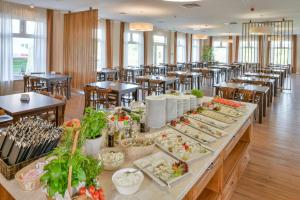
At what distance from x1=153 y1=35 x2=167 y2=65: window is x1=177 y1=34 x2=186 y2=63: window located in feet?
6.47

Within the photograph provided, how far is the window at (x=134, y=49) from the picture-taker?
1177 centimetres

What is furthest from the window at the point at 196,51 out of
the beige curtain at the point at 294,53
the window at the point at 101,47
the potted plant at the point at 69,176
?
the potted plant at the point at 69,176

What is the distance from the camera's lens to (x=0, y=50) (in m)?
7.06

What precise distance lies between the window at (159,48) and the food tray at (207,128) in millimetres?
11953

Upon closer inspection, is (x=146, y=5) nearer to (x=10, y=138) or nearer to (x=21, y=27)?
(x=21, y=27)

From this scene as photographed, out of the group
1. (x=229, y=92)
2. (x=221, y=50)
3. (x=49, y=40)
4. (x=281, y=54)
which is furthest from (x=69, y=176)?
(x=221, y=50)

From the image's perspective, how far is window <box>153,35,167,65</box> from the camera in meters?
14.0

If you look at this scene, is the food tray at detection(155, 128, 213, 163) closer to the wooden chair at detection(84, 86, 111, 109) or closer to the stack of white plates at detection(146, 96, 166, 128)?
the stack of white plates at detection(146, 96, 166, 128)

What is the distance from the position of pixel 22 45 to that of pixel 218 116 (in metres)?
7.29

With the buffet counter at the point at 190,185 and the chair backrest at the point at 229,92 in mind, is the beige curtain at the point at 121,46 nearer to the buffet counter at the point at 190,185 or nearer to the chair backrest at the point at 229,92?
the chair backrest at the point at 229,92

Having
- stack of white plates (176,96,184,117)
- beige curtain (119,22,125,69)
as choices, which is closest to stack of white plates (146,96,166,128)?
stack of white plates (176,96,184,117)

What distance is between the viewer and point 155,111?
6.97 feet

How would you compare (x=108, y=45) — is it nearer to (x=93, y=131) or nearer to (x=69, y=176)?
(x=93, y=131)

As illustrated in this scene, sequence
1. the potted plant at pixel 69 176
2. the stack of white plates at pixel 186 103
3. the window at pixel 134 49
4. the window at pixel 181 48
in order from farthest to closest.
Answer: the window at pixel 181 48 → the window at pixel 134 49 → the stack of white plates at pixel 186 103 → the potted plant at pixel 69 176
